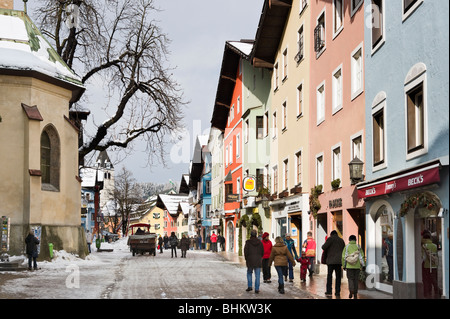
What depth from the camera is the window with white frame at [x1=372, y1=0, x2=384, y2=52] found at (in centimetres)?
1723

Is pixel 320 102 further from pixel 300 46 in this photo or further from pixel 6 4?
pixel 6 4

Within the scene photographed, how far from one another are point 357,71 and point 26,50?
52.7 ft

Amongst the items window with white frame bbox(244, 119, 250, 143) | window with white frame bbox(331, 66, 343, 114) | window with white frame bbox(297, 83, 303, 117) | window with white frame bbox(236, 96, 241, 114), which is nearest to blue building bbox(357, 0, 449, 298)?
window with white frame bbox(331, 66, 343, 114)

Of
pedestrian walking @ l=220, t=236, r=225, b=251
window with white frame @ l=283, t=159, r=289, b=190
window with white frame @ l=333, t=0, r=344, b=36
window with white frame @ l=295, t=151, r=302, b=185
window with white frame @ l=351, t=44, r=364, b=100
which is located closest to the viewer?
window with white frame @ l=351, t=44, r=364, b=100

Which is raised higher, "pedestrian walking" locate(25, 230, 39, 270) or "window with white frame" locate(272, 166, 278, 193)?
"window with white frame" locate(272, 166, 278, 193)

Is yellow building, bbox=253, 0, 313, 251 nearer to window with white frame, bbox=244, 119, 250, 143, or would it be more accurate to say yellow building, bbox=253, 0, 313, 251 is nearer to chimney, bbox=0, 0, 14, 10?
window with white frame, bbox=244, 119, 250, 143

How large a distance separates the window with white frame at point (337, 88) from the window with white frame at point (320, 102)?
4.23ft

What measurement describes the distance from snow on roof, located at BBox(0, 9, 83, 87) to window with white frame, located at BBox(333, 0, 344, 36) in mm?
13167

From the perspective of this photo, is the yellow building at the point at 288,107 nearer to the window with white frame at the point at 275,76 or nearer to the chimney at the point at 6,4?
the window with white frame at the point at 275,76

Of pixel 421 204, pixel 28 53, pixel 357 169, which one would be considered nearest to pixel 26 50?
pixel 28 53

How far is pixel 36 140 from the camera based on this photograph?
2822 centimetres
